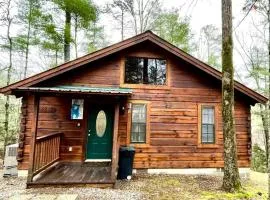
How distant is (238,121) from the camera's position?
903 cm

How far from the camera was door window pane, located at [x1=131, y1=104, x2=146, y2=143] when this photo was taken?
8547mm

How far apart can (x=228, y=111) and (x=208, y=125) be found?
2521 millimetres

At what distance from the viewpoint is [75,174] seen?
286 inches

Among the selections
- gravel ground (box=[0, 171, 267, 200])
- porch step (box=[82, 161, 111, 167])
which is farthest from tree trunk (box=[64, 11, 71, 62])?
gravel ground (box=[0, 171, 267, 200])

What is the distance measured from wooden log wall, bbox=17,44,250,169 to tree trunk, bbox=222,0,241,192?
230 cm

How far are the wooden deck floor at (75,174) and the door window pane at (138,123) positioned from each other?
145 cm

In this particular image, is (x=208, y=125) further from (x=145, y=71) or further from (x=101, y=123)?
(x=101, y=123)

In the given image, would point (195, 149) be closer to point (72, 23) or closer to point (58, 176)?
point (58, 176)

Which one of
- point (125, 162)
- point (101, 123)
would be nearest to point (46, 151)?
point (101, 123)

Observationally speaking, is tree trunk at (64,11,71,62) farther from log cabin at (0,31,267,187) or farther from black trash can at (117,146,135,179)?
black trash can at (117,146,135,179)

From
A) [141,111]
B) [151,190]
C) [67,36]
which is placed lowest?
[151,190]

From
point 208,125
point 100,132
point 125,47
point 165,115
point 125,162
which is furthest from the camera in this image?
point 208,125

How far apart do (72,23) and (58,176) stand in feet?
34.9

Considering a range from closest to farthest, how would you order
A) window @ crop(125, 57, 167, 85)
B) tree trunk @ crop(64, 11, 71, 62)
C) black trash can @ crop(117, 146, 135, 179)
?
black trash can @ crop(117, 146, 135, 179)
window @ crop(125, 57, 167, 85)
tree trunk @ crop(64, 11, 71, 62)
